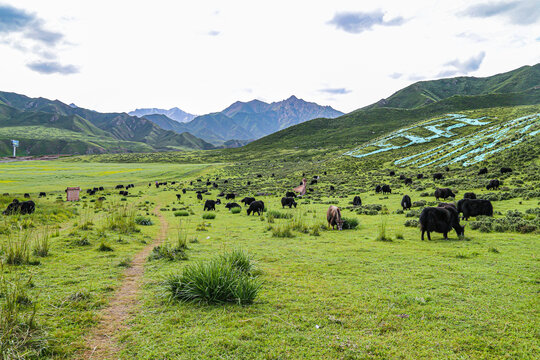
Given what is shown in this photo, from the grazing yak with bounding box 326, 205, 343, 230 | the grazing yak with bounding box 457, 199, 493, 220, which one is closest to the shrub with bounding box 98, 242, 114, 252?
the grazing yak with bounding box 326, 205, 343, 230

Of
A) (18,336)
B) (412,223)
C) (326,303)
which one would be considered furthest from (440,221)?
(18,336)

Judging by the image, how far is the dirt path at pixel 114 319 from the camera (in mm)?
4407

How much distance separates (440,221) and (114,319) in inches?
519

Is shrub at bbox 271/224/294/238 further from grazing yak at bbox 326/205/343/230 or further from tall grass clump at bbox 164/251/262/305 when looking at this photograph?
tall grass clump at bbox 164/251/262/305

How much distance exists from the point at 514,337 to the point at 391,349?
2.18 metres

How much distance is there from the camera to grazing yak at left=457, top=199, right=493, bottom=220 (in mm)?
16359

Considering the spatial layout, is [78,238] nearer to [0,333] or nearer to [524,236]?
[0,333]

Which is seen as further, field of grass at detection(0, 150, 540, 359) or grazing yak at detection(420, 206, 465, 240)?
grazing yak at detection(420, 206, 465, 240)

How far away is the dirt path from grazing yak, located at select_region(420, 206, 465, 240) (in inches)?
478

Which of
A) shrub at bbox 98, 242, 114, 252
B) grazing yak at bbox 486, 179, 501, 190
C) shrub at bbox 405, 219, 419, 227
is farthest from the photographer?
grazing yak at bbox 486, 179, 501, 190

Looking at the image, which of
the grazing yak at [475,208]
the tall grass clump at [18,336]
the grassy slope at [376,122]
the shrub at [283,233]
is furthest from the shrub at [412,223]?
the grassy slope at [376,122]

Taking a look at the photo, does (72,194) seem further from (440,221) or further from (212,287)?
(440,221)

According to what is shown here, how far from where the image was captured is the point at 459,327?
4980 mm

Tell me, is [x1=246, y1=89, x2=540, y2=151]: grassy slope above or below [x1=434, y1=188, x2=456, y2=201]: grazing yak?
above
